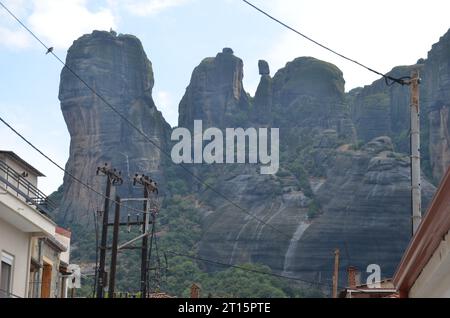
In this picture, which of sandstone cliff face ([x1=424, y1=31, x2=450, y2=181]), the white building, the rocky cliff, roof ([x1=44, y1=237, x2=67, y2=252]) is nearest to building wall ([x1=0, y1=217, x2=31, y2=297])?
the white building

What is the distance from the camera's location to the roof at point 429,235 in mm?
10125

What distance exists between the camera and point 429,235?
38.4 feet

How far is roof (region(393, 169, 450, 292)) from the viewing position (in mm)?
10125

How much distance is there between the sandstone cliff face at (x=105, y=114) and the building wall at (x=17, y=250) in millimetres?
150445

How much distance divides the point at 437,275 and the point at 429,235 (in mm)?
1090

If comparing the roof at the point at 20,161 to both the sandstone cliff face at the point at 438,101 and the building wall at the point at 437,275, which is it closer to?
the building wall at the point at 437,275

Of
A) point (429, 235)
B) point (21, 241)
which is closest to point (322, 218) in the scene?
point (21, 241)

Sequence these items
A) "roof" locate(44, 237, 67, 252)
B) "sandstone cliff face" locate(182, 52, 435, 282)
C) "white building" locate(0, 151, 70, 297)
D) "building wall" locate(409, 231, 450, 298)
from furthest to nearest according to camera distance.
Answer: "sandstone cliff face" locate(182, 52, 435, 282), "roof" locate(44, 237, 67, 252), "white building" locate(0, 151, 70, 297), "building wall" locate(409, 231, 450, 298)

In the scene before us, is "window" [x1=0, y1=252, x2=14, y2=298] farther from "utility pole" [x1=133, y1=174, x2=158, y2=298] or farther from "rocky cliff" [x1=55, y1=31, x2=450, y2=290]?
"rocky cliff" [x1=55, y1=31, x2=450, y2=290]

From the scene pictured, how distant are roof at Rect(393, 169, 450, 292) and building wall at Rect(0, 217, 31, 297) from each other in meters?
12.8

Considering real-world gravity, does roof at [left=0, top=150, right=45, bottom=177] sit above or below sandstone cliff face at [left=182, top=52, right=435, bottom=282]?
below

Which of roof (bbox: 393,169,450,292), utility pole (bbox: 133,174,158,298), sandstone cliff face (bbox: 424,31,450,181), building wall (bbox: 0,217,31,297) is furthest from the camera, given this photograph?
sandstone cliff face (bbox: 424,31,450,181)

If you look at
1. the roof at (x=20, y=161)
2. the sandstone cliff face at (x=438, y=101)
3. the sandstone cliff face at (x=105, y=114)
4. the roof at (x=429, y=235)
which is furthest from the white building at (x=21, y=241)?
the sandstone cliff face at (x=105, y=114)
